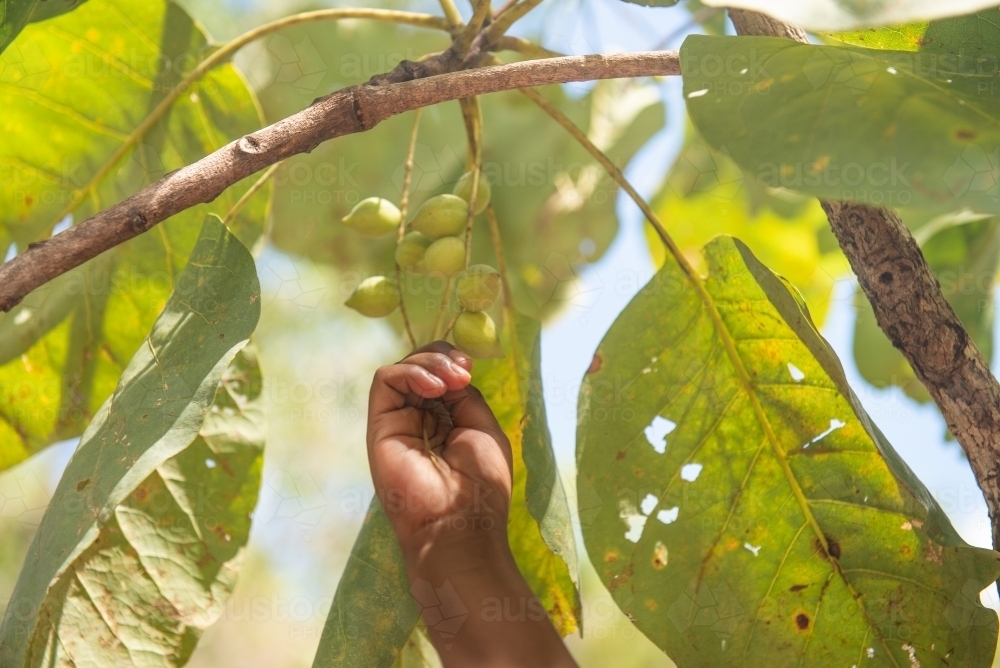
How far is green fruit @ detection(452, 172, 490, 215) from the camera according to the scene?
0.91 metres

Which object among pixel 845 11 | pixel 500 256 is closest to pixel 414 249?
pixel 500 256

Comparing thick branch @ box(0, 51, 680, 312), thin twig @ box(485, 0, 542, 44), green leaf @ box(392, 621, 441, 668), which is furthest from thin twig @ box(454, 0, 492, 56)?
green leaf @ box(392, 621, 441, 668)

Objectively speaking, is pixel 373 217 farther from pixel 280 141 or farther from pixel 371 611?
pixel 371 611

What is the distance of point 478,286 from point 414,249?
0.12 meters

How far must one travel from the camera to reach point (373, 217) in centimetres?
89

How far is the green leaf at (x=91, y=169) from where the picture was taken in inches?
38.8

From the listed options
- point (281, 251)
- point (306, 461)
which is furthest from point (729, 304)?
point (306, 461)

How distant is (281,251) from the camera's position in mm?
1364

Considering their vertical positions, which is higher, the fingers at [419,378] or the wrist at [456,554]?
the fingers at [419,378]

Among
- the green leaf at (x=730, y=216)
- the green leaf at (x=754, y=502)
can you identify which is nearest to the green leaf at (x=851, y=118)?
the green leaf at (x=754, y=502)

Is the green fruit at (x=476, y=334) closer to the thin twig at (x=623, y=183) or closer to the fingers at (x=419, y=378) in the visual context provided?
the fingers at (x=419, y=378)

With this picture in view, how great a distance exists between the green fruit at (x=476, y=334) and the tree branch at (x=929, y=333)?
1.12 feet

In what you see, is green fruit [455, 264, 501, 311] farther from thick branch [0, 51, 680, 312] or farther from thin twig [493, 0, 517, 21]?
thin twig [493, 0, 517, 21]

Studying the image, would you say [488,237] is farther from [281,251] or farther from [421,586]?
[421,586]
